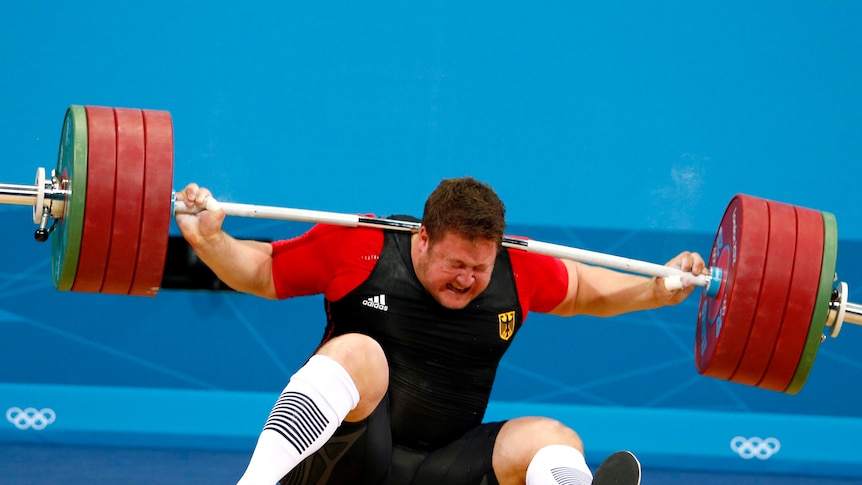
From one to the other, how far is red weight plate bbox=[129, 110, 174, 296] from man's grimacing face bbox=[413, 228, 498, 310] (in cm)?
54

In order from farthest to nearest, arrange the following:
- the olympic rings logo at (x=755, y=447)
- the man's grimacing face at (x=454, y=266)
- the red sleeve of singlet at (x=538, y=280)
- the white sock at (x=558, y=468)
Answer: the olympic rings logo at (x=755, y=447)
the red sleeve of singlet at (x=538, y=280)
the man's grimacing face at (x=454, y=266)
the white sock at (x=558, y=468)

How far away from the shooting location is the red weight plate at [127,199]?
2465 millimetres

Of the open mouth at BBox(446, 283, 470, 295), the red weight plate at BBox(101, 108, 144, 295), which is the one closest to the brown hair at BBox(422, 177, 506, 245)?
the open mouth at BBox(446, 283, 470, 295)

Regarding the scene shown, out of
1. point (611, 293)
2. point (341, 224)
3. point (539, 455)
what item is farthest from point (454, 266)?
point (611, 293)

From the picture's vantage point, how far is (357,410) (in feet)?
7.86

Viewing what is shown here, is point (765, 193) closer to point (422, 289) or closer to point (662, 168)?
point (662, 168)

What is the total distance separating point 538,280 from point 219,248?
2.41 feet

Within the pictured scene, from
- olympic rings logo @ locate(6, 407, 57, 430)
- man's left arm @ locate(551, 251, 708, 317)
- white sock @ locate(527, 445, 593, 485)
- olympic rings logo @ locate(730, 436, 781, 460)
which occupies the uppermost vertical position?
man's left arm @ locate(551, 251, 708, 317)

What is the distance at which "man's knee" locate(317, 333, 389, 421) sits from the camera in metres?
2.33

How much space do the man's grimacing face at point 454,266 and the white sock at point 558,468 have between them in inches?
14.5

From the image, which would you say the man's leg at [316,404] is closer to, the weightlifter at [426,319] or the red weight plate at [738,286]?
the weightlifter at [426,319]

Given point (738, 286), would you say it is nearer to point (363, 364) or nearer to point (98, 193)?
point (363, 364)

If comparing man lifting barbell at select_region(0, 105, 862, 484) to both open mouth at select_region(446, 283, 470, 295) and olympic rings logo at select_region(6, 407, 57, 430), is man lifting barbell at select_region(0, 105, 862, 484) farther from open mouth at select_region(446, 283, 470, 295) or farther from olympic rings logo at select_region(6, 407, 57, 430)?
olympic rings logo at select_region(6, 407, 57, 430)

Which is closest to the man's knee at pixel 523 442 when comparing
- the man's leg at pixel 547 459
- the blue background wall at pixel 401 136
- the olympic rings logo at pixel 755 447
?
the man's leg at pixel 547 459
